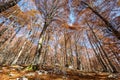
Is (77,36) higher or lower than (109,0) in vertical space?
higher

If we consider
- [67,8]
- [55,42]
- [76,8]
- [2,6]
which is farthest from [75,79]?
[55,42]

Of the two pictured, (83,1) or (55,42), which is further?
(55,42)

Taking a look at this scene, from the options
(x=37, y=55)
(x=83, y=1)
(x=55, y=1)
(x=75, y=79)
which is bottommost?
(x=75, y=79)

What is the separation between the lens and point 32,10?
1678 centimetres

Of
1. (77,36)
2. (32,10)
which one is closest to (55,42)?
(77,36)

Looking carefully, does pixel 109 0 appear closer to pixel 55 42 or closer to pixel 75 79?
pixel 75 79

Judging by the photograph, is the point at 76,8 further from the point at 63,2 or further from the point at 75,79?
the point at 75,79

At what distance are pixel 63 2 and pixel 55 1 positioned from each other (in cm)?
118

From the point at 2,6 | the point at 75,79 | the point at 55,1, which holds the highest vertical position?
the point at 55,1

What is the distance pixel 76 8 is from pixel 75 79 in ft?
25.1

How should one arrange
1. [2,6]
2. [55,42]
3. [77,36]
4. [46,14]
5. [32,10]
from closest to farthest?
1. [2,6]
2. [46,14]
3. [32,10]
4. [77,36]
5. [55,42]

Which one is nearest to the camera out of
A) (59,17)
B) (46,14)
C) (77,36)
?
(46,14)

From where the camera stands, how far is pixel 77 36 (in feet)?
77.6

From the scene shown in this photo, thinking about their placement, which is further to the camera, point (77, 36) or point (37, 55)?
point (77, 36)
